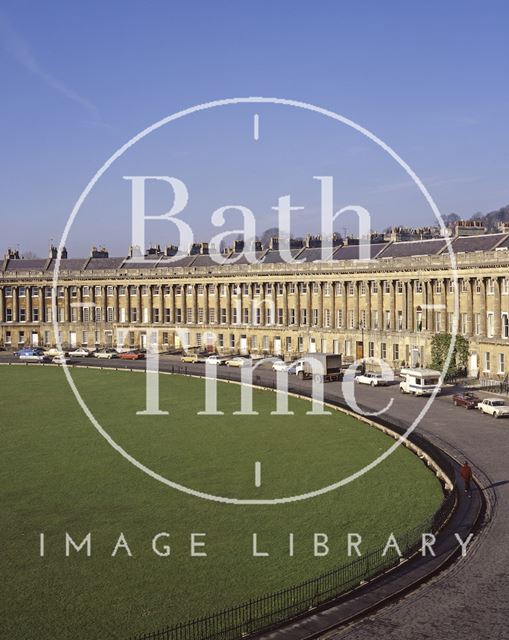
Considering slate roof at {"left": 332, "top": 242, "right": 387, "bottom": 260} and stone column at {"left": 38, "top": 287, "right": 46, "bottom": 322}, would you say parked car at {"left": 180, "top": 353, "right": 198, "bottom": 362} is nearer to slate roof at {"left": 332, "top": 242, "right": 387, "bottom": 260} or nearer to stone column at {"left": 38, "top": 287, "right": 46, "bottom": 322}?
slate roof at {"left": 332, "top": 242, "right": 387, "bottom": 260}

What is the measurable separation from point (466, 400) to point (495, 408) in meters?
3.86

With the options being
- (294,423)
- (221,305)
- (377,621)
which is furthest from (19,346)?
(377,621)

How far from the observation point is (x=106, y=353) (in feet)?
355

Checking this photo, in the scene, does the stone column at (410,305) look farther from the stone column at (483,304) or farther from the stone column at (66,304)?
the stone column at (66,304)

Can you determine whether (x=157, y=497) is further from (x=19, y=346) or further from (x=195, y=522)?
(x=19, y=346)

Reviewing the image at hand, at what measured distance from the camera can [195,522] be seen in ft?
112

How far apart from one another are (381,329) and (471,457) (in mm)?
48625

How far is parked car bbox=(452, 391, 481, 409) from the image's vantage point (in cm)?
6078

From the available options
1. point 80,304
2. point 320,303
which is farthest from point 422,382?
point 80,304

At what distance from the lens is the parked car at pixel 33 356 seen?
347 feet

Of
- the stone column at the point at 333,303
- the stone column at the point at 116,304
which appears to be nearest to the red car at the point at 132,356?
the stone column at the point at 116,304

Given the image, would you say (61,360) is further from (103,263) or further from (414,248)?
(414,248)

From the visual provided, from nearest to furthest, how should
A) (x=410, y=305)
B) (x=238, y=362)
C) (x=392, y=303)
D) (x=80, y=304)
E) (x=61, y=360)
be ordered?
(x=410, y=305) → (x=392, y=303) → (x=238, y=362) → (x=61, y=360) → (x=80, y=304)

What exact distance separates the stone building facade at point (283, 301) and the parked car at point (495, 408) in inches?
745
